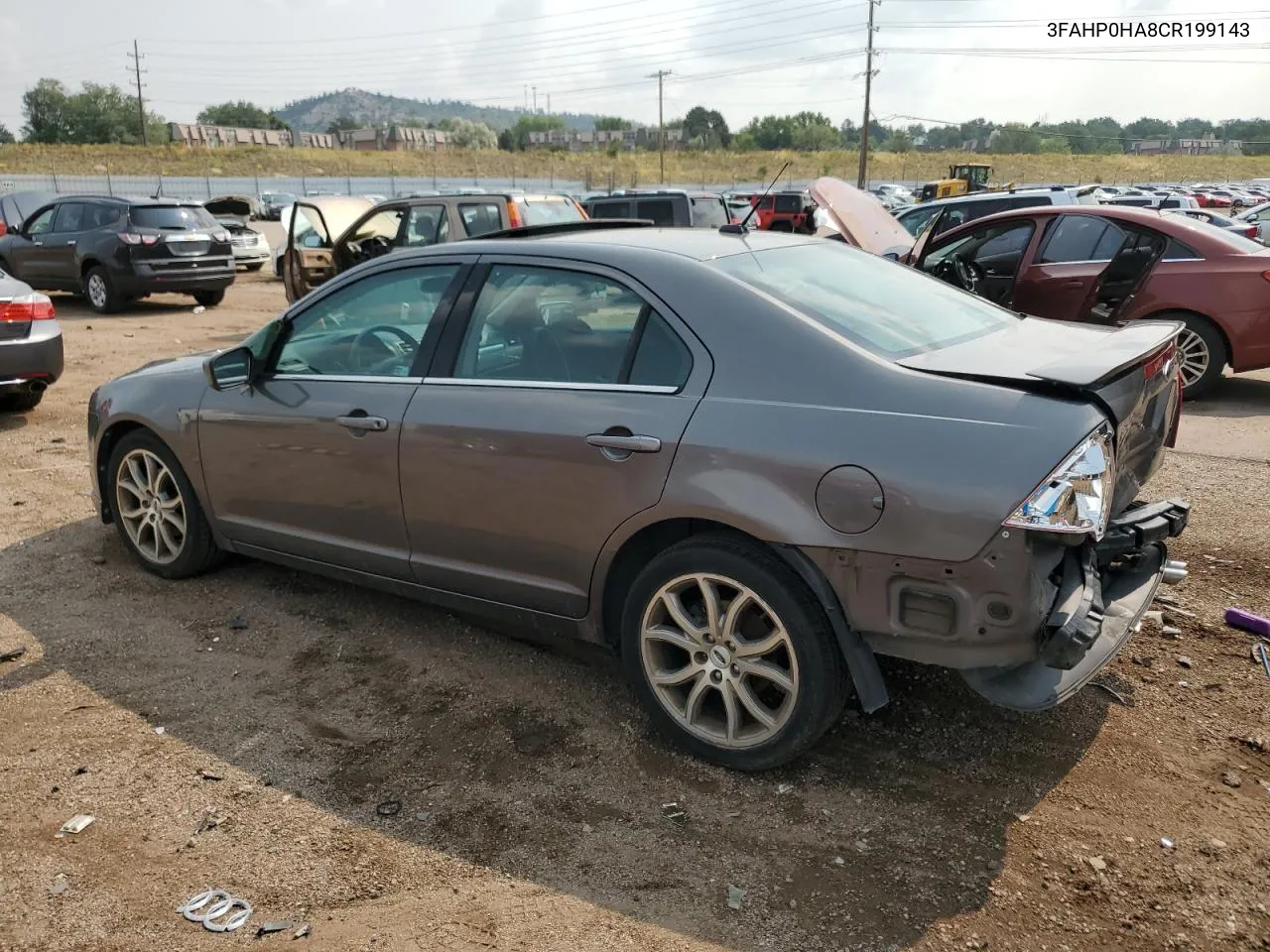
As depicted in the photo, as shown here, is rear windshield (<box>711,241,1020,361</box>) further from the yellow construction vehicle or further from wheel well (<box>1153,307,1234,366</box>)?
the yellow construction vehicle

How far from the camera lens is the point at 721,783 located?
3.16 metres

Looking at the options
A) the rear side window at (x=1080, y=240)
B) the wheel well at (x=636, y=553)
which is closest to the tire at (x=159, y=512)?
the wheel well at (x=636, y=553)

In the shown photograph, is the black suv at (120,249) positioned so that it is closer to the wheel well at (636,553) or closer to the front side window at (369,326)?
the front side window at (369,326)

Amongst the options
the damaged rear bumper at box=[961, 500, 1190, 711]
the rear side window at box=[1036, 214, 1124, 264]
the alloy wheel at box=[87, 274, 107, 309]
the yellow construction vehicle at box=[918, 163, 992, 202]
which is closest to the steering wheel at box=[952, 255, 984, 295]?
the rear side window at box=[1036, 214, 1124, 264]

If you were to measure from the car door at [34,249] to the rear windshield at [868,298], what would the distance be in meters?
15.2

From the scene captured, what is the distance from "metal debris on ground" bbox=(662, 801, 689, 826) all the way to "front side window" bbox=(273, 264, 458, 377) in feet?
Answer: 6.17

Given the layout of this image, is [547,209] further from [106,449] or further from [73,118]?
[73,118]

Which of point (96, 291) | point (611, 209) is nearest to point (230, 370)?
point (96, 291)

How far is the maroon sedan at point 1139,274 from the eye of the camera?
7.90 m

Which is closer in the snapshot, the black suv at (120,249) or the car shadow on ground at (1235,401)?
the car shadow on ground at (1235,401)

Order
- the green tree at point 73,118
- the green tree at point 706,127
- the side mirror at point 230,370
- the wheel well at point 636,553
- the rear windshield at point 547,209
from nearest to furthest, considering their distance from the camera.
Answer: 1. the wheel well at point 636,553
2. the side mirror at point 230,370
3. the rear windshield at point 547,209
4. the green tree at point 73,118
5. the green tree at point 706,127

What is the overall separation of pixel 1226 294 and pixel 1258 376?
2114 millimetres

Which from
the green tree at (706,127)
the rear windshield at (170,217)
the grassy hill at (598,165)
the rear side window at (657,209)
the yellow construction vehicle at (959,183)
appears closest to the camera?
the rear windshield at (170,217)

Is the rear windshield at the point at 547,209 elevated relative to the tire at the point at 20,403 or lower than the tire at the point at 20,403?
elevated
